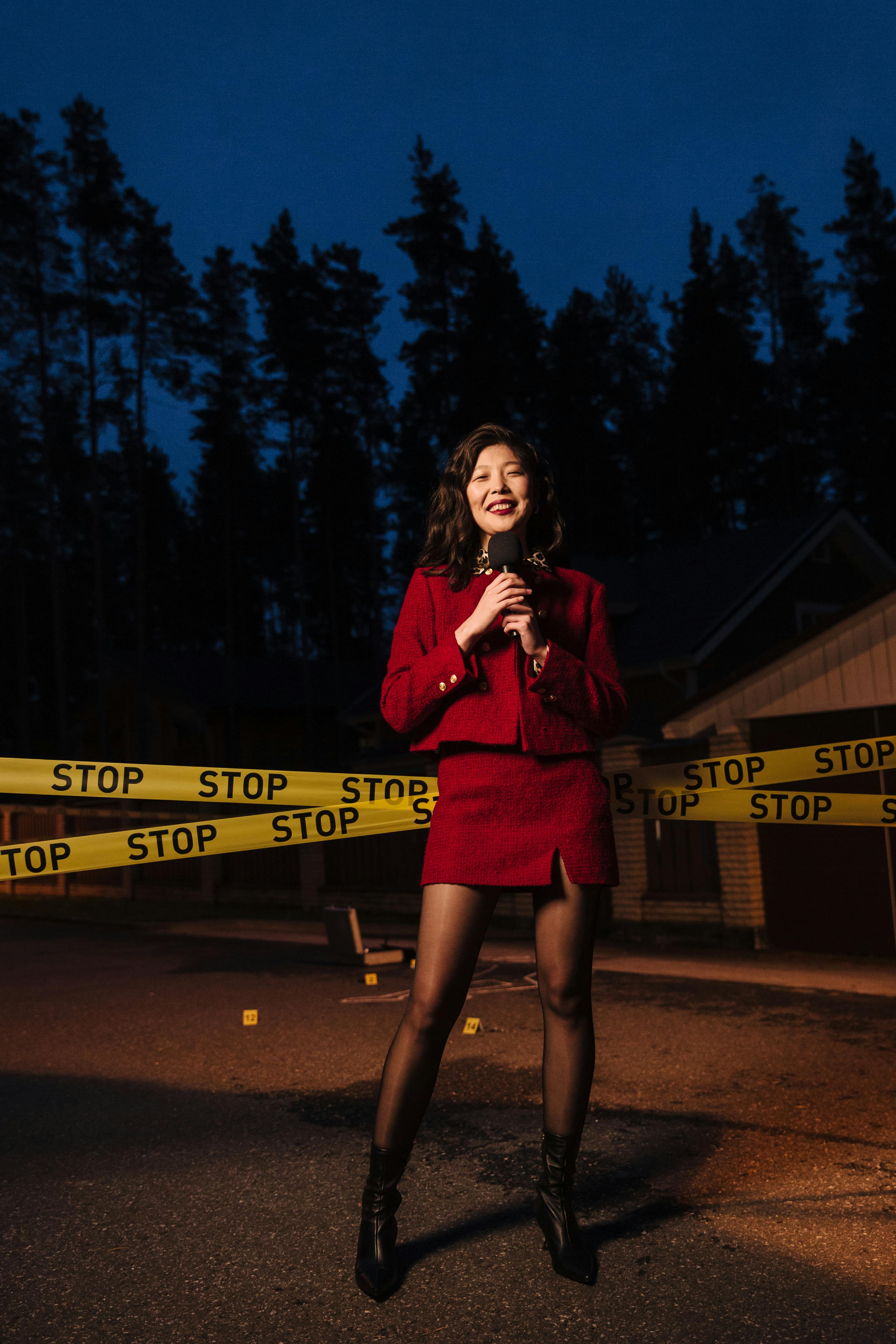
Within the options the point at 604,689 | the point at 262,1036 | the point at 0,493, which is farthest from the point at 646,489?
the point at 604,689

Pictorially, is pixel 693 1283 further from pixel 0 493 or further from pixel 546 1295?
pixel 0 493

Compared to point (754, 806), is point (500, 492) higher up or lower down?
higher up

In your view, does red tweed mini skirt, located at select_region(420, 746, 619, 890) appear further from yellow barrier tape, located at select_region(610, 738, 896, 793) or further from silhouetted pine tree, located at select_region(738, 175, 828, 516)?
silhouetted pine tree, located at select_region(738, 175, 828, 516)

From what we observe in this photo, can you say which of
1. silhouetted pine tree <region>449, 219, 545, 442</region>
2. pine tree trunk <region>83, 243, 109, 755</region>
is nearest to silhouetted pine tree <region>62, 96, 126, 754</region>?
pine tree trunk <region>83, 243, 109, 755</region>

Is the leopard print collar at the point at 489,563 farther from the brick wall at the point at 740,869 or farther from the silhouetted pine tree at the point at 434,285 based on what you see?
the silhouetted pine tree at the point at 434,285

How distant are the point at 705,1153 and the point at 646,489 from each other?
40.9 m

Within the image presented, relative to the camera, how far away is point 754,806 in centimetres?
441

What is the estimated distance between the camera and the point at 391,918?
61.0 ft

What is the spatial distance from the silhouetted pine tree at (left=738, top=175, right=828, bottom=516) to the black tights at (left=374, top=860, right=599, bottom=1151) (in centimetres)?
3933

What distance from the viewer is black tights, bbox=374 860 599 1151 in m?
3.01

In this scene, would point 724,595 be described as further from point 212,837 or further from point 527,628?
point 527,628

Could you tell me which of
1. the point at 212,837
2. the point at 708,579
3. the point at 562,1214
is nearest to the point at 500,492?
the point at 212,837

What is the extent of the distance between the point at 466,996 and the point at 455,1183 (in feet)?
4.36

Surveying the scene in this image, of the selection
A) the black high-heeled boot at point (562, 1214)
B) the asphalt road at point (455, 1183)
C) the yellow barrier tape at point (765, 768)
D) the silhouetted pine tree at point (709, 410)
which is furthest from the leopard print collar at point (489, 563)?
the silhouetted pine tree at point (709, 410)
